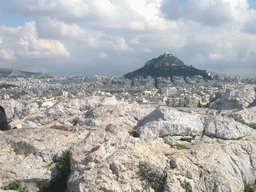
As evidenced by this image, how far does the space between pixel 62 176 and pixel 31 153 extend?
1.26m

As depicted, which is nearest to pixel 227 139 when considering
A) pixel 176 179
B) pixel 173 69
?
pixel 176 179

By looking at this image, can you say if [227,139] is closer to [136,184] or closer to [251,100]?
[136,184]

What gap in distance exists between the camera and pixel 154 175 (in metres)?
5.57

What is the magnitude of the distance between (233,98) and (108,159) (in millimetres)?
12112

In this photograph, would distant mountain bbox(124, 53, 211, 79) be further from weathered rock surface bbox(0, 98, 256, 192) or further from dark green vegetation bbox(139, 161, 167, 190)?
dark green vegetation bbox(139, 161, 167, 190)

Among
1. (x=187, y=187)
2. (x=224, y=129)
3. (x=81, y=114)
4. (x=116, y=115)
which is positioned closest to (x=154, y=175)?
(x=187, y=187)

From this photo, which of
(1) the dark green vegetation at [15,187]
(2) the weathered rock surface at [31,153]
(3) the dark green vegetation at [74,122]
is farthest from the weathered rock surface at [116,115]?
(1) the dark green vegetation at [15,187]

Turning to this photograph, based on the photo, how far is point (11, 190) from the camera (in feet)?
18.8

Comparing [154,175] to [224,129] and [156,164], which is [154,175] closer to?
[156,164]

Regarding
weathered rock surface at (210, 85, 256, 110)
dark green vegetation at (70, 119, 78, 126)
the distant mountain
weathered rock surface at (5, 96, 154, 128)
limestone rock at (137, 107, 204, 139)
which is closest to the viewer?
limestone rock at (137, 107, 204, 139)

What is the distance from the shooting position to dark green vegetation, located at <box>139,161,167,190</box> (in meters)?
5.54

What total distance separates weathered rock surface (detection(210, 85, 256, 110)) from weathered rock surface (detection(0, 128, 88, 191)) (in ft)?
35.4

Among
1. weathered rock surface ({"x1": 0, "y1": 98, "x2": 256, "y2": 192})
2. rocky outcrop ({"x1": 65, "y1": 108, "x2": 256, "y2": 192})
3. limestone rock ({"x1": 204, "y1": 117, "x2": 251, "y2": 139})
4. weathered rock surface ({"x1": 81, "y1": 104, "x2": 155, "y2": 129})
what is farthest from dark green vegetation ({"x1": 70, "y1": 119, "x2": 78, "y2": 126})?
limestone rock ({"x1": 204, "y1": 117, "x2": 251, "y2": 139})

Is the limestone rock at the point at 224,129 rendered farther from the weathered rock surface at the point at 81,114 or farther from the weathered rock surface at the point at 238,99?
the weathered rock surface at the point at 238,99
